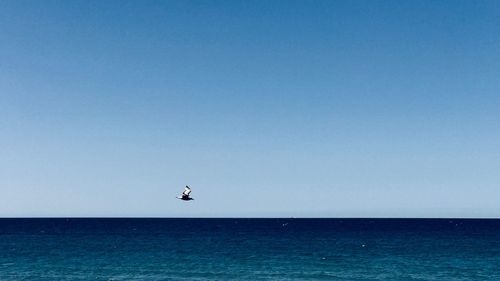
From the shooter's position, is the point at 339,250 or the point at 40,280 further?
the point at 339,250

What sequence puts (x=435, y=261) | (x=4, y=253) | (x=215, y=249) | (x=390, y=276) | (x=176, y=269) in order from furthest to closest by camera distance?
(x=215, y=249)
(x=4, y=253)
(x=435, y=261)
(x=176, y=269)
(x=390, y=276)

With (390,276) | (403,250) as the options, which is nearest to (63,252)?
(390,276)

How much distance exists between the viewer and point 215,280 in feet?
153

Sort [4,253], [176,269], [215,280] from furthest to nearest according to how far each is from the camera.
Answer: [4,253]
[176,269]
[215,280]

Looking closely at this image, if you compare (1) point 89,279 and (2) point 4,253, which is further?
(2) point 4,253

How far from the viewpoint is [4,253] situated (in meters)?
71.8

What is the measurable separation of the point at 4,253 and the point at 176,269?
3378cm

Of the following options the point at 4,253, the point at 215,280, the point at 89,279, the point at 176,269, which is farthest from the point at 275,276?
the point at 4,253

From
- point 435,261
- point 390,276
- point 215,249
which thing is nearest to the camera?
point 390,276

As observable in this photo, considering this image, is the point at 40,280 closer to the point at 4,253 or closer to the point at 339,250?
the point at 4,253

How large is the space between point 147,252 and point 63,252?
1248 centimetres

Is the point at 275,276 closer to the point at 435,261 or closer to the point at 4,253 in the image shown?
the point at 435,261

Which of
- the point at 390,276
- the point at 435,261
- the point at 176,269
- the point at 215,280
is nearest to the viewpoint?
the point at 215,280

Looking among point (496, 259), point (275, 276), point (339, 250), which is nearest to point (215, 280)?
point (275, 276)
